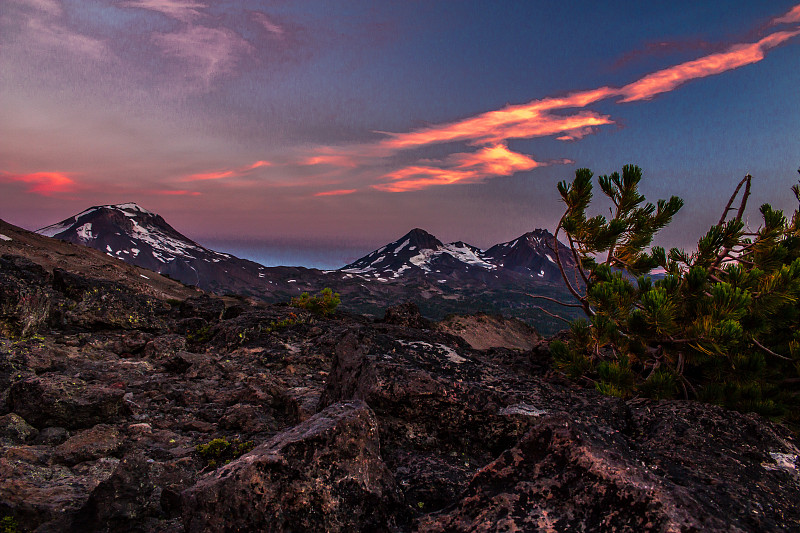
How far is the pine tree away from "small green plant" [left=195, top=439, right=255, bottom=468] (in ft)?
20.1

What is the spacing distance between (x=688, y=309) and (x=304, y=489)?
8.09 meters

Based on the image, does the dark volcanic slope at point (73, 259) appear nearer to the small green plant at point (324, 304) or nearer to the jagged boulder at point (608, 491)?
the small green plant at point (324, 304)

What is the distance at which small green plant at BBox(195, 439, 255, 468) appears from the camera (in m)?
5.32

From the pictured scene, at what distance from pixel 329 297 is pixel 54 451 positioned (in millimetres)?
15977

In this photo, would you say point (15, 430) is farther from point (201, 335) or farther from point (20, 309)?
point (201, 335)

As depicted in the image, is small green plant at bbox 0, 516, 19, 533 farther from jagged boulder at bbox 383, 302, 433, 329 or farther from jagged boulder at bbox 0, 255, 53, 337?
jagged boulder at bbox 383, 302, 433, 329

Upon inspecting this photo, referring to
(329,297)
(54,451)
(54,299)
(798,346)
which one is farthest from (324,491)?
(329,297)

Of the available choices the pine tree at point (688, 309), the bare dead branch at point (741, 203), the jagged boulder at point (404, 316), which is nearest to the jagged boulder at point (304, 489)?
the pine tree at point (688, 309)

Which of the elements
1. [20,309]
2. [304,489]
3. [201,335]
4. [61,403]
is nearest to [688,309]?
[304,489]

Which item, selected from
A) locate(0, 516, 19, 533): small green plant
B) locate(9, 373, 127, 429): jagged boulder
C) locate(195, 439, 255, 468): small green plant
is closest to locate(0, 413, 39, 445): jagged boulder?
locate(9, 373, 127, 429): jagged boulder

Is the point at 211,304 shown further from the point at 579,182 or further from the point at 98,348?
the point at 579,182

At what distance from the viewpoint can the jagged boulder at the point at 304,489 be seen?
3197mm

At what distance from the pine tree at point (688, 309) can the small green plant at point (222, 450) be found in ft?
20.1

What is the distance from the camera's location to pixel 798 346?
8133 mm
